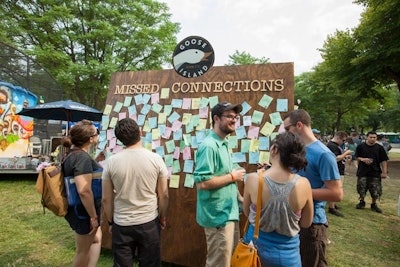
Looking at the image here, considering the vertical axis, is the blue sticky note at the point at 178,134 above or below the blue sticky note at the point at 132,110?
below

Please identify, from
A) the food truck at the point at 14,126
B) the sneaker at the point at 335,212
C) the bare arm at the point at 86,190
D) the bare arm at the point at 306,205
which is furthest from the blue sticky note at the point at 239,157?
the food truck at the point at 14,126

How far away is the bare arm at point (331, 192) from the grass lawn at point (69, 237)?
2.29m

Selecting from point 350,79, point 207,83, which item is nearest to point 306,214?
point 207,83

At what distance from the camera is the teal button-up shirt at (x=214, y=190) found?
7.71ft

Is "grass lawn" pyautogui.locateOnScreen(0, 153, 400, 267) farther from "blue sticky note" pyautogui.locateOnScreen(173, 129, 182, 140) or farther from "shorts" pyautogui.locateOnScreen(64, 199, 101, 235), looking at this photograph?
"blue sticky note" pyautogui.locateOnScreen(173, 129, 182, 140)

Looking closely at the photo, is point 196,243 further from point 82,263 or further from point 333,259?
point 333,259

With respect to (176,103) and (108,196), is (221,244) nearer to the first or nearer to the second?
(108,196)

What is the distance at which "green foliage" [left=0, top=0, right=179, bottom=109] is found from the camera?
1538cm

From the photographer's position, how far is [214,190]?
2.43 m

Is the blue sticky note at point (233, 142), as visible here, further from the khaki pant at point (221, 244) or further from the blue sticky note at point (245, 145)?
the khaki pant at point (221, 244)

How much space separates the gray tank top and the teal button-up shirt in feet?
2.00

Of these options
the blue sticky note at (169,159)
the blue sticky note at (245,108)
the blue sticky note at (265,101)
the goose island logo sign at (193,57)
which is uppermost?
the goose island logo sign at (193,57)

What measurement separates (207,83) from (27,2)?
17.4m

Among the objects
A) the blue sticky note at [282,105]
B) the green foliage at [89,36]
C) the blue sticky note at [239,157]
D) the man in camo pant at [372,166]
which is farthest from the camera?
the green foliage at [89,36]
